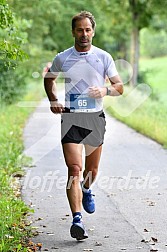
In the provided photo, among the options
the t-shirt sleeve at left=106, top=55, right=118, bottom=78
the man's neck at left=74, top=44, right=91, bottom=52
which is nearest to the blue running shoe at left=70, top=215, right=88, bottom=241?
the t-shirt sleeve at left=106, top=55, right=118, bottom=78

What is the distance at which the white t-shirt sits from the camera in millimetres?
7004

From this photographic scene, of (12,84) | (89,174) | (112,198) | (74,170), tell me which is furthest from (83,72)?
(12,84)

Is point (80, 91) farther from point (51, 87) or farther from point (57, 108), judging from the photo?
point (51, 87)

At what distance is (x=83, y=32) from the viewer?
6.96 m

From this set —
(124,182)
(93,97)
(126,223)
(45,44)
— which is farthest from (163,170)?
(45,44)

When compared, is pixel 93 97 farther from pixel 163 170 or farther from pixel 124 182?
pixel 163 170

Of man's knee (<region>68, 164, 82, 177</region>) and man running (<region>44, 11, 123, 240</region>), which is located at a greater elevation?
man running (<region>44, 11, 123, 240</region>)

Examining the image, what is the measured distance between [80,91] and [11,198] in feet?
7.87

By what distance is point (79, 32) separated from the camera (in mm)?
6980

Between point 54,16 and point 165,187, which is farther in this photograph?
point 54,16

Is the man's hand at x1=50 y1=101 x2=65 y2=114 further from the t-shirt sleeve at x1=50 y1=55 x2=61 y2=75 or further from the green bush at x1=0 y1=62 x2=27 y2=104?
the green bush at x1=0 y1=62 x2=27 y2=104

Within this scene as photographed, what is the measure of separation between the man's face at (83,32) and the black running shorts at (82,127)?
684 mm

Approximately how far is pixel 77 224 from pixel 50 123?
49.2 ft

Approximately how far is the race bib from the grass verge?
134 centimetres
